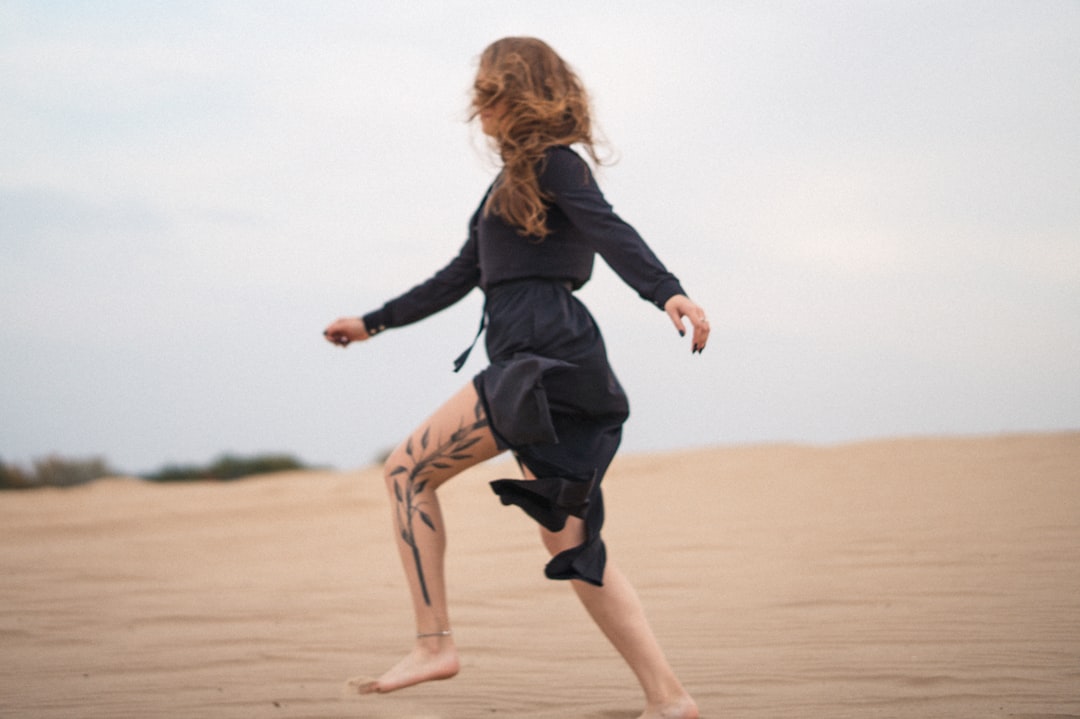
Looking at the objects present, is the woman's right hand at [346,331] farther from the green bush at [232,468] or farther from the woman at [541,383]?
the green bush at [232,468]

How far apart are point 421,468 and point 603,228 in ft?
2.82

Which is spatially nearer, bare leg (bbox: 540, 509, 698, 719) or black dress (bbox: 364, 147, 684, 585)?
black dress (bbox: 364, 147, 684, 585)

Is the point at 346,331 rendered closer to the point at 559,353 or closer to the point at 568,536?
the point at 559,353

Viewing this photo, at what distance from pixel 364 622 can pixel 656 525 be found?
127 inches

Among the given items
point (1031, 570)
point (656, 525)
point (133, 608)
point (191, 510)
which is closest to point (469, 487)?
point (191, 510)

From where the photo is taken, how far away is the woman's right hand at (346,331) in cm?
358

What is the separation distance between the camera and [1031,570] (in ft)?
18.3

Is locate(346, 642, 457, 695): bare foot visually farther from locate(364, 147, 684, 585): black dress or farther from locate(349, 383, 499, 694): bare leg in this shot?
locate(364, 147, 684, 585): black dress

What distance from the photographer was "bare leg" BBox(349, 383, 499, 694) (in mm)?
3000

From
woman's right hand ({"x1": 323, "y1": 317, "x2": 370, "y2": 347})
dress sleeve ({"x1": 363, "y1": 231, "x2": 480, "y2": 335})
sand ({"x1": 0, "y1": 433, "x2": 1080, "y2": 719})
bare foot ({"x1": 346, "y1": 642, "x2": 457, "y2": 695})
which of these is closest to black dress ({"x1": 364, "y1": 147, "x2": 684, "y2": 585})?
dress sleeve ({"x1": 363, "y1": 231, "x2": 480, "y2": 335})

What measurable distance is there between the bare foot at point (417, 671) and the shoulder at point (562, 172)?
52.6 inches

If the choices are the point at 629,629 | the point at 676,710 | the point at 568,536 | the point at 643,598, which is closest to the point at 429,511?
the point at 568,536

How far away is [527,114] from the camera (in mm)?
3020

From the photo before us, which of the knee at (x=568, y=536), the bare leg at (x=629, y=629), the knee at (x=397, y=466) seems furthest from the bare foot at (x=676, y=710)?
the knee at (x=397, y=466)
